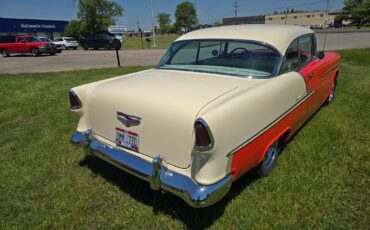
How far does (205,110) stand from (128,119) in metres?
0.77

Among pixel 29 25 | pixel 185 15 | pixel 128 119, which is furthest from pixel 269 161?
pixel 185 15

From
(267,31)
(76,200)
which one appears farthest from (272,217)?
(267,31)

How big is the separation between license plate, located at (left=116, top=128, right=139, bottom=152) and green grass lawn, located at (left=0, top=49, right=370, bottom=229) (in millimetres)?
611

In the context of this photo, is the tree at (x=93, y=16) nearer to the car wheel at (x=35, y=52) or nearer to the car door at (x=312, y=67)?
the car wheel at (x=35, y=52)

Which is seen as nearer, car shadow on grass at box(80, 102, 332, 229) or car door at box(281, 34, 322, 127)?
car shadow on grass at box(80, 102, 332, 229)

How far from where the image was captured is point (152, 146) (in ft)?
8.00

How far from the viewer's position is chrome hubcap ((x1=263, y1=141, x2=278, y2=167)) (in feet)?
10.1

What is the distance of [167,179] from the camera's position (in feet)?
7.54

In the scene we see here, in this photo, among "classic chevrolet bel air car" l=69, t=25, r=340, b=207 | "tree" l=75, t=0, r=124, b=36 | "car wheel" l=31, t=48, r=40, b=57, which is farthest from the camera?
"tree" l=75, t=0, r=124, b=36

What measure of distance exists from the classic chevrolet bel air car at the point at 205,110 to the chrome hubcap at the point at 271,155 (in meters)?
0.01

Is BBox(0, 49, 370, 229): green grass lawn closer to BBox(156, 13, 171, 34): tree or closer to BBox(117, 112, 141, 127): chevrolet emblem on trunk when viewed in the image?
BBox(117, 112, 141, 127): chevrolet emblem on trunk

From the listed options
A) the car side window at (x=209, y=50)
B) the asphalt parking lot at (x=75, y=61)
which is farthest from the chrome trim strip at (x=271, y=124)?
the asphalt parking lot at (x=75, y=61)

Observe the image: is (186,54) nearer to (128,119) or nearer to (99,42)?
(128,119)


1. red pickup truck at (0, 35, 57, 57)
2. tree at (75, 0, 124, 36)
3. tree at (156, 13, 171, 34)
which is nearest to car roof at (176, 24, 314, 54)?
red pickup truck at (0, 35, 57, 57)
